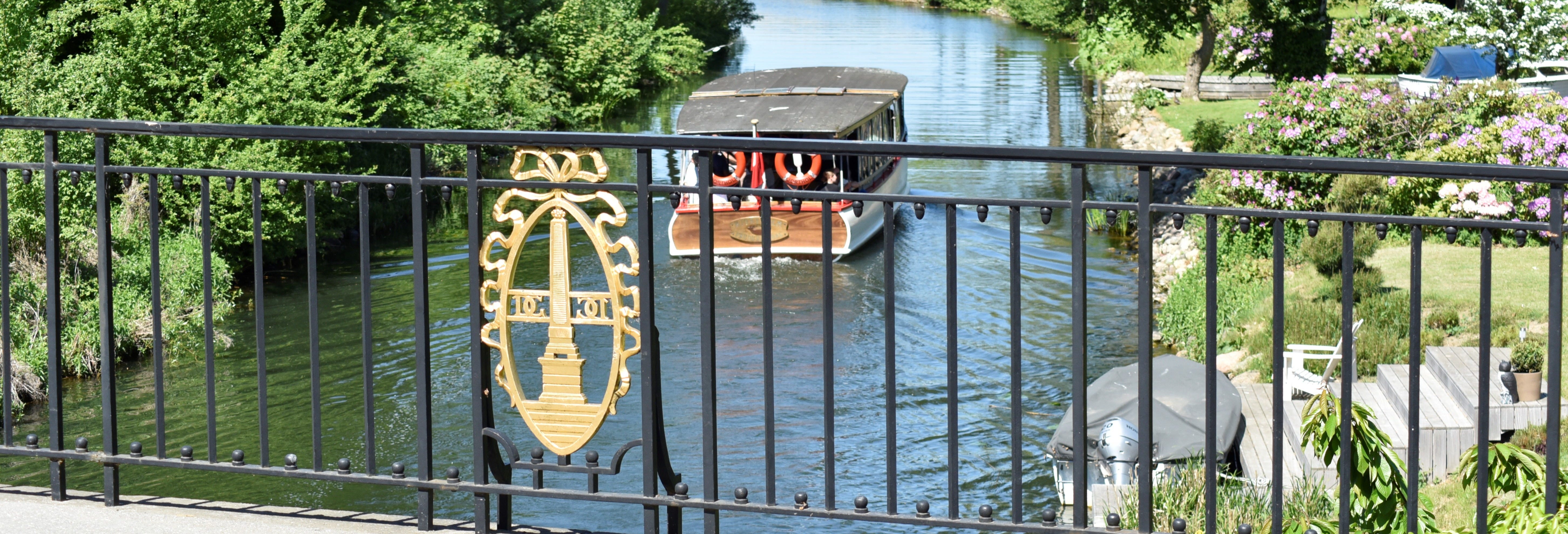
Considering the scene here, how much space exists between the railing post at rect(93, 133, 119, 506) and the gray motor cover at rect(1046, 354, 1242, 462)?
5.98m

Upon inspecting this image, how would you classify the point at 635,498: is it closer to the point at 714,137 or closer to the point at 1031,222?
the point at 714,137

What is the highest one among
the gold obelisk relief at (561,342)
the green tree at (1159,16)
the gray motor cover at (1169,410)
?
the green tree at (1159,16)

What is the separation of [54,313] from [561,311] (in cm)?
172

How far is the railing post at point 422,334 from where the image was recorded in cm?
419

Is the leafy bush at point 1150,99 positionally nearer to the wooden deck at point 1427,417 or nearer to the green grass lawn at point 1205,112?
the green grass lawn at point 1205,112

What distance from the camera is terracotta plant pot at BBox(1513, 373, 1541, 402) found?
944 cm

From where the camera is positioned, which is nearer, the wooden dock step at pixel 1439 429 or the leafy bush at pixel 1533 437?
the leafy bush at pixel 1533 437

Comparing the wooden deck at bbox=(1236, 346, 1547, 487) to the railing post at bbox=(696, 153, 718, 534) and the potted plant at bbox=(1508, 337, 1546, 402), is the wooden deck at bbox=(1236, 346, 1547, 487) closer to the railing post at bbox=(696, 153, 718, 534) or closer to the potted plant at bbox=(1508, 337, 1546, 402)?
the potted plant at bbox=(1508, 337, 1546, 402)

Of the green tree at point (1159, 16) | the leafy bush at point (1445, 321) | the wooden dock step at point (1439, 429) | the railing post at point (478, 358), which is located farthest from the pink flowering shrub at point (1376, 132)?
the railing post at point (478, 358)

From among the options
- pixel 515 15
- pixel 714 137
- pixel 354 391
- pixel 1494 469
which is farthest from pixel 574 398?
pixel 515 15

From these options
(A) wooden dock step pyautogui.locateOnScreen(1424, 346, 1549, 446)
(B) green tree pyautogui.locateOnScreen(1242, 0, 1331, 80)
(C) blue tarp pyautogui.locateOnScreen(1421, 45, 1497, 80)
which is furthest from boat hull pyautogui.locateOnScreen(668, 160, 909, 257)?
(C) blue tarp pyautogui.locateOnScreen(1421, 45, 1497, 80)

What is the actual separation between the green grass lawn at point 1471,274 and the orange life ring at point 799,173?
8047 mm

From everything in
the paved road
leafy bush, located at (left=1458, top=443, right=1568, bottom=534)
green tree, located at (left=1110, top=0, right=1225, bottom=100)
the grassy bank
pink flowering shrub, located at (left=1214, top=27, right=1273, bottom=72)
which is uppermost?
green tree, located at (left=1110, top=0, right=1225, bottom=100)

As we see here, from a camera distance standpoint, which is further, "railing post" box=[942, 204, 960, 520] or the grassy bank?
the grassy bank
